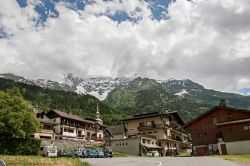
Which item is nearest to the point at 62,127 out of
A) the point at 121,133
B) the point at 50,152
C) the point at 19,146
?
the point at 121,133

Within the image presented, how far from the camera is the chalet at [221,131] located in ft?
208

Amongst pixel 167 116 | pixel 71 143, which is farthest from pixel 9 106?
pixel 167 116

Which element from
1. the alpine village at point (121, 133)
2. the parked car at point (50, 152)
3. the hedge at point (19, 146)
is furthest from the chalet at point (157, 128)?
the parked car at point (50, 152)

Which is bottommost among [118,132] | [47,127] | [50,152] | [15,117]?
[50,152]

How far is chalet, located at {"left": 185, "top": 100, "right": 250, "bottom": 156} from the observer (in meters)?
63.3

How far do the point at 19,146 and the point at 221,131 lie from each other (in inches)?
1647

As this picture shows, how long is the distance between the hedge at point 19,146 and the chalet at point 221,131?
36.9 metres

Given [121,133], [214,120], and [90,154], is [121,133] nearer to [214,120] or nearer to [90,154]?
[214,120]

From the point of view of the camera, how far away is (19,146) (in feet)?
148

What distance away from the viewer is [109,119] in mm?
199875

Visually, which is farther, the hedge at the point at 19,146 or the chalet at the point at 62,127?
the chalet at the point at 62,127

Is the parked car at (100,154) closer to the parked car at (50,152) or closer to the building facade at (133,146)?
the parked car at (50,152)

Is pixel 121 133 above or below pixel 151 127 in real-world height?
below

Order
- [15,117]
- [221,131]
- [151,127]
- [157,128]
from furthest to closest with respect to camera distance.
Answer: [151,127]
[157,128]
[221,131]
[15,117]
